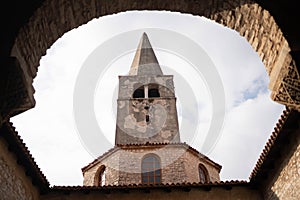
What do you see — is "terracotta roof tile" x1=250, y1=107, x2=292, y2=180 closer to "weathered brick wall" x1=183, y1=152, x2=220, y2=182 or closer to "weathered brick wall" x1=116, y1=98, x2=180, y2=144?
"weathered brick wall" x1=183, y1=152, x2=220, y2=182

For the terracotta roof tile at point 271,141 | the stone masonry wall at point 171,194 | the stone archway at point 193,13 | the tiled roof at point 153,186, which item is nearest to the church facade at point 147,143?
the stone masonry wall at point 171,194

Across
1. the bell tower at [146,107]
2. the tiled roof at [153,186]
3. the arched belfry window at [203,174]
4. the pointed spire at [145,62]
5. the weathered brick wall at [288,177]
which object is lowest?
the arched belfry window at [203,174]

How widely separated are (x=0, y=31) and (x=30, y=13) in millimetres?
518

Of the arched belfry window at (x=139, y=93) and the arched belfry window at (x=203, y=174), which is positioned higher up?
the arched belfry window at (x=139, y=93)

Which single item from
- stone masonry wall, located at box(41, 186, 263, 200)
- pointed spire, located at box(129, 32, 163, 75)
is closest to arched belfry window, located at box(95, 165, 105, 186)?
stone masonry wall, located at box(41, 186, 263, 200)

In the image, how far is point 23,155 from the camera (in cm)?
921

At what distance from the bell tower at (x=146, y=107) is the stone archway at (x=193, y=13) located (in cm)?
1355

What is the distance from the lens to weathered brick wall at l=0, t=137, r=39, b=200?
27.6 feet

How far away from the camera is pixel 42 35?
523 centimetres

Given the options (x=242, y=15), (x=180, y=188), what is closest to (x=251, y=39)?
(x=242, y=15)

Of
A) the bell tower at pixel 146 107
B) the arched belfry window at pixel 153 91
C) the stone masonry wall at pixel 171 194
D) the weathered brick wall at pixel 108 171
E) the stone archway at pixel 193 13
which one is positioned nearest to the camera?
the stone archway at pixel 193 13

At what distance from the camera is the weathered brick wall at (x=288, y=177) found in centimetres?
836

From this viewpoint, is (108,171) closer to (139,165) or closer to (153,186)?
(139,165)

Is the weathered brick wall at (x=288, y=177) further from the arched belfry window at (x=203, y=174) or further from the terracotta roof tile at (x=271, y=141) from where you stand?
the arched belfry window at (x=203, y=174)
